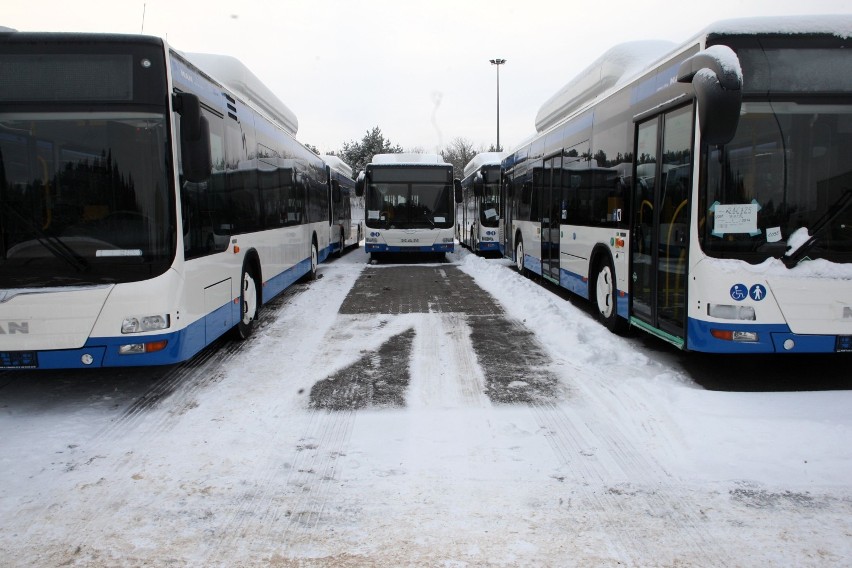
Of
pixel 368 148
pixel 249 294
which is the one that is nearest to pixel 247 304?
pixel 249 294

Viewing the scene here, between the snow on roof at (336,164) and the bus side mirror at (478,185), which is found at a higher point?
the snow on roof at (336,164)

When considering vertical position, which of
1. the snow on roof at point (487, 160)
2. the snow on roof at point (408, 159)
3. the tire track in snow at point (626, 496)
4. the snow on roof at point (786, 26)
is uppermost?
the snow on roof at point (487, 160)

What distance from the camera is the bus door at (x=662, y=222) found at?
19.1ft

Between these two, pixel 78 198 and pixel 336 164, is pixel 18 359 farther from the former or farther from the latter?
pixel 336 164

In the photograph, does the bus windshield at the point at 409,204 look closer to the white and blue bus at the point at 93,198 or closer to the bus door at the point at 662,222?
the bus door at the point at 662,222

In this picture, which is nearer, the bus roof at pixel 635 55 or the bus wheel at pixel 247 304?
the bus roof at pixel 635 55

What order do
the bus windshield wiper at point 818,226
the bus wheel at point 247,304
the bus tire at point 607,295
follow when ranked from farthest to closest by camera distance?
the bus tire at point 607,295
the bus wheel at point 247,304
the bus windshield wiper at point 818,226

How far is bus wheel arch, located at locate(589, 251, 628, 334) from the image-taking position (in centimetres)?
792

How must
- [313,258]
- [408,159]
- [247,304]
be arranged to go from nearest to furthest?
1. [247,304]
2. [313,258]
3. [408,159]

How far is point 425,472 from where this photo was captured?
400 centimetres

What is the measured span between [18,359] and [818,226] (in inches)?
267

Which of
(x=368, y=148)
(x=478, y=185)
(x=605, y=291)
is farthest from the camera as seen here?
(x=368, y=148)

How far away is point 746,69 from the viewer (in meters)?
5.26

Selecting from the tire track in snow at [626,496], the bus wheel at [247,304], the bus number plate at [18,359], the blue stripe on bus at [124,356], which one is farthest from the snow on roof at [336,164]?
the tire track in snow at [626,496]
